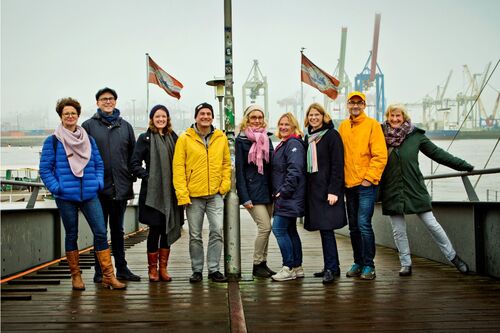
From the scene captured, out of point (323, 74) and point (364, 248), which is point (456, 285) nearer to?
point (364, 248)

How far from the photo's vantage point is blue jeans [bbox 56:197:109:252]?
17.0 feet

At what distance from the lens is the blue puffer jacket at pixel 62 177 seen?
5062mm

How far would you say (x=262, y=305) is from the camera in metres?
→ 4.44

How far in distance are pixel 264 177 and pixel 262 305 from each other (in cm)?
163

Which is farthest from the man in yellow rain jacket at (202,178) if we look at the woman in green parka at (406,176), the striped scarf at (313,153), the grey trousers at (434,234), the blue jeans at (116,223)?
the grey trousers at (434,234)

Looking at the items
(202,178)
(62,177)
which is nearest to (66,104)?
(62,177)

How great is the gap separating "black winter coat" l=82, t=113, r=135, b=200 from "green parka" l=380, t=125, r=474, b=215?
8.12 ft

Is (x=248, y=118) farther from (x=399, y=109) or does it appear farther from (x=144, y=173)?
(x=399, y=109)

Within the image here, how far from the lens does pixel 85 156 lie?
5.12m

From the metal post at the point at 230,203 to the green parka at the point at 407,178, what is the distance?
4.89 ft

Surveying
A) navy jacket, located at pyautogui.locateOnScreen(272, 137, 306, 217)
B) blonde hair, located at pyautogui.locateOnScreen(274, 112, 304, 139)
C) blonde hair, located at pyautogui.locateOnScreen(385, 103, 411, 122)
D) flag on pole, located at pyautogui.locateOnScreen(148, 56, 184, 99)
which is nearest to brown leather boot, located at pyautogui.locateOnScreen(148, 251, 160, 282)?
navy jacket, located at pyautogui.locateOnScreen(272, 137, 306, 217)

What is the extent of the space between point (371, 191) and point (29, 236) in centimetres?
365

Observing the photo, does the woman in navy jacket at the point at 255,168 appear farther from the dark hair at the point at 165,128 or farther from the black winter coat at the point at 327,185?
the dark hair at the point at 165,128

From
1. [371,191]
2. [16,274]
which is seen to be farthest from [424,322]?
[16,274]
